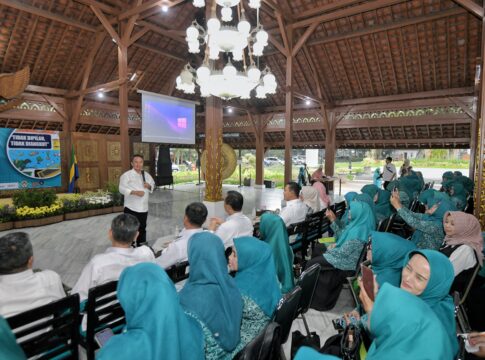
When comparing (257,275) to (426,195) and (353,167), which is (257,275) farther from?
(353,167)

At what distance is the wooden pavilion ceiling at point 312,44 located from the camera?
290 inches

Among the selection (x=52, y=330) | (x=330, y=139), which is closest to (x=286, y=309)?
(x=52, y=330)

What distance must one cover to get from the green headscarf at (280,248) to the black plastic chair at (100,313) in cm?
143

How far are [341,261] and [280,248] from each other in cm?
68

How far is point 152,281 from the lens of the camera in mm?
1161

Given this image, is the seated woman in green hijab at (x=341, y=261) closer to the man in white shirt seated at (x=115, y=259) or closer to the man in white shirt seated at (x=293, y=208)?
the man in white shirt seated at (x=293, y=208)

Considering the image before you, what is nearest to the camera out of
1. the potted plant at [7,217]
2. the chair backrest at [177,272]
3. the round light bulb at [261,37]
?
the chair backrest at [177,272]

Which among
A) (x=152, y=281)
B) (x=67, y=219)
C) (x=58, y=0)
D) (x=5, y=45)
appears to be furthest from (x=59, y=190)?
(x=152, y=281)

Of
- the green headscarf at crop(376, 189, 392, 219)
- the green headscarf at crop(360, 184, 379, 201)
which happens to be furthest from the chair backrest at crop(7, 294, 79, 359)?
the green headscarf at crop(376, 189, 392, 219)

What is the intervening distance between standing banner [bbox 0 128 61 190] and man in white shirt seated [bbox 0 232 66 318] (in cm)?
1005

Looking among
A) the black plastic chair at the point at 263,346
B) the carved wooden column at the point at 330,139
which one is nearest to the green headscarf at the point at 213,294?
the black plastic chair at the point at 263,346

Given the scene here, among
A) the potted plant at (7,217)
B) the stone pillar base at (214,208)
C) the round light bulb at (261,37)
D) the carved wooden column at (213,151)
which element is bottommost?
the potted plant at (7,217)

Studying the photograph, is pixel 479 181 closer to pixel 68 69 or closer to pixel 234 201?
pixel 234 201

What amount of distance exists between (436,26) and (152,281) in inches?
398
